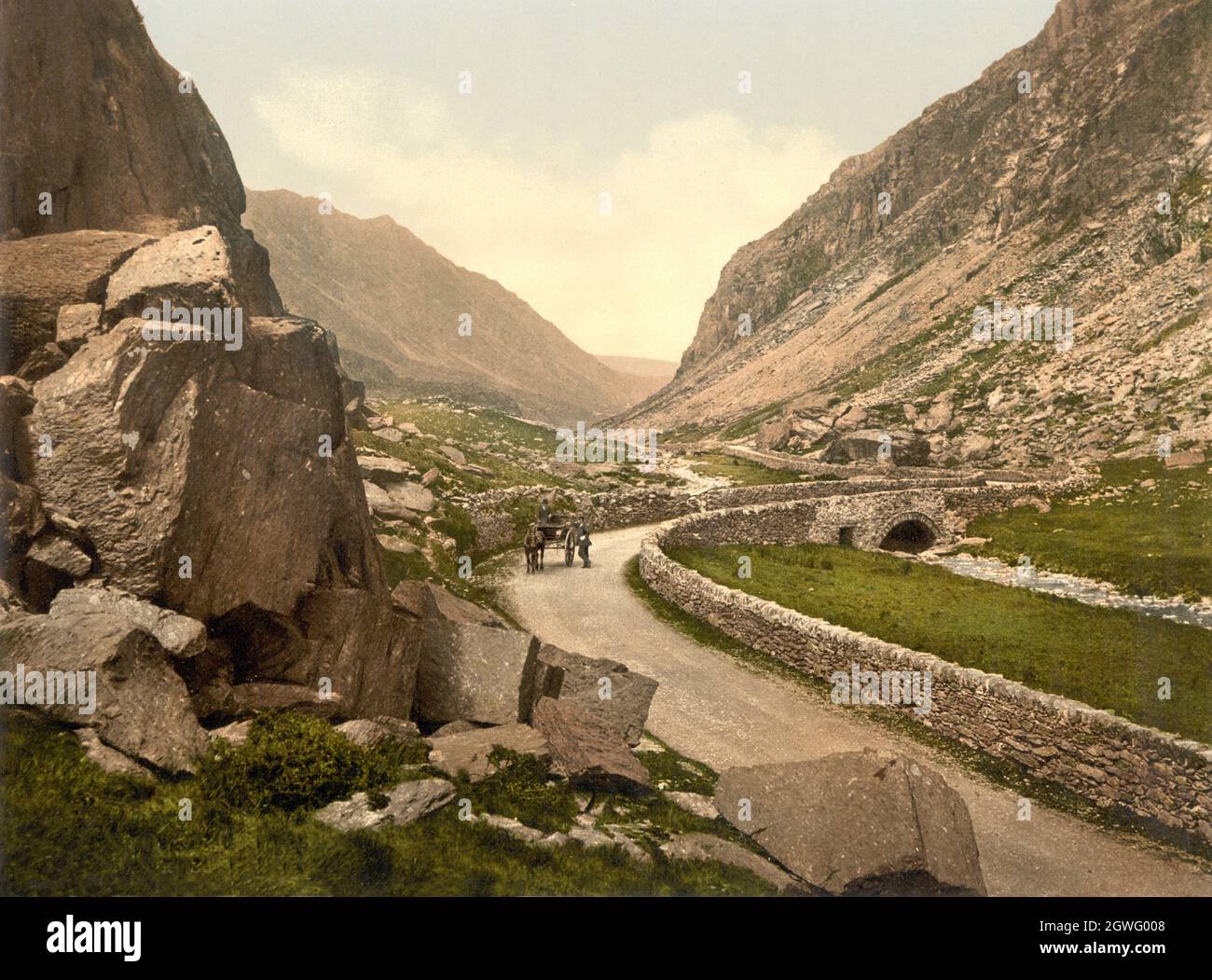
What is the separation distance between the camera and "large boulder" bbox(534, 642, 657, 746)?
536 inches

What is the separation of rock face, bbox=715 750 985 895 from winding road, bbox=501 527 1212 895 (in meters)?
2.53

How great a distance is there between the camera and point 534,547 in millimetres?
29812

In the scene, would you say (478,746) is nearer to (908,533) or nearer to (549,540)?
(549,540)

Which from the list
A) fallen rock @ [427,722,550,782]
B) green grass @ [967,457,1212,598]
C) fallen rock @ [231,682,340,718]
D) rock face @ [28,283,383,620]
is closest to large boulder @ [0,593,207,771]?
fallen rock @ [231,682,340,718]

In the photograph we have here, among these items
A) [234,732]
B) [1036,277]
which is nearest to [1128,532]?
[234,732]

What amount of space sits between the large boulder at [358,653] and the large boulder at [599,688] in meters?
2.64

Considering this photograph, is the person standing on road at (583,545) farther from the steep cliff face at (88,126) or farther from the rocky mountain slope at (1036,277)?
the rocky mountain slope at (1036,277)

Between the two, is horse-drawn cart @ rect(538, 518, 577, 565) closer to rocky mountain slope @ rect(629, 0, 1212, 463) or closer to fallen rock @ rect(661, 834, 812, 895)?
fallen rock @ rect(661, 834, 812, 895)

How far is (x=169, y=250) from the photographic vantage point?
11.5 metres

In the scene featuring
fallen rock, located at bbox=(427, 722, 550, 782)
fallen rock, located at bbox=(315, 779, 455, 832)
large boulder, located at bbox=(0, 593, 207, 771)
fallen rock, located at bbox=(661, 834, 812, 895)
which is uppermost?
large boulder, located at bbox=(0, 593, 207, 771)

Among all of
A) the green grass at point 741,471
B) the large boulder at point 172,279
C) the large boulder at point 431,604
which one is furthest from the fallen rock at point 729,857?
the green grass at point 741,471

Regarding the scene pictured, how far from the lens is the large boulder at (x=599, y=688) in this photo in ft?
44.7

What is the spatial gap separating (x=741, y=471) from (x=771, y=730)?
5019 centimetres
